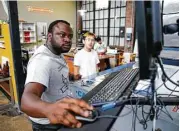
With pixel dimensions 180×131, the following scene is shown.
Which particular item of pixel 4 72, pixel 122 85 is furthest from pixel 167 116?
pixel 4 72

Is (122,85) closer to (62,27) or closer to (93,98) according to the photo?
(93,98)

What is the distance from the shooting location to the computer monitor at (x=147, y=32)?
42cm

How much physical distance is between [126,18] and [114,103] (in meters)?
6.00

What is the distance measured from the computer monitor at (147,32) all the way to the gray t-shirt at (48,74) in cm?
57

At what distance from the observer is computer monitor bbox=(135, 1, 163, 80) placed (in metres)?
0.42

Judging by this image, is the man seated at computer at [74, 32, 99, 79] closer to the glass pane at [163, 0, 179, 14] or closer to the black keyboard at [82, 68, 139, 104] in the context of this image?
the glass pane at [163, 0, 179, 14]

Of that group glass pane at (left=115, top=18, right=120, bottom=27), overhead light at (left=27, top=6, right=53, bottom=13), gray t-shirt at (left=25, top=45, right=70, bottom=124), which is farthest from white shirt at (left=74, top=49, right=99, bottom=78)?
overhead light at (left=27, top=6, right=53, bottom=13)

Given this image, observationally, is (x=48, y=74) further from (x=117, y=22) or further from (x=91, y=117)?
(x=117, y=22)

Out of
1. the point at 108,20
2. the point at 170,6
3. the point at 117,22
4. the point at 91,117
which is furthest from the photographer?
the point at 108,20

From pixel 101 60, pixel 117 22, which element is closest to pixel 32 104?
pixel 101 60

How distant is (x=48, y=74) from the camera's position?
990mm

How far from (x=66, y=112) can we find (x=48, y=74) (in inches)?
21.0

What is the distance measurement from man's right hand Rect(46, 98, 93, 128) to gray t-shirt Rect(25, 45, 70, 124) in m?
0.39

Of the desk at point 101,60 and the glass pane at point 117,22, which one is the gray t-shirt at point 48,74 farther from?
the glass pane at point 117,22
